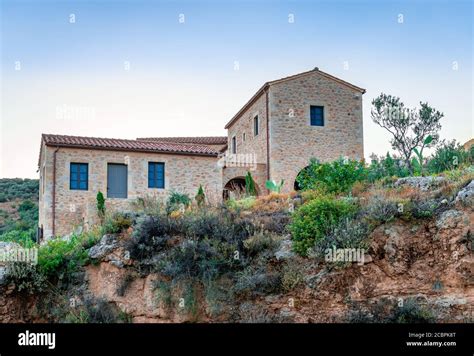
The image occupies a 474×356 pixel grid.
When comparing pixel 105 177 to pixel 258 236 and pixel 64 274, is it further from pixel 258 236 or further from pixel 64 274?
pixel 258 236

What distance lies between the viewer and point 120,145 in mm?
24516

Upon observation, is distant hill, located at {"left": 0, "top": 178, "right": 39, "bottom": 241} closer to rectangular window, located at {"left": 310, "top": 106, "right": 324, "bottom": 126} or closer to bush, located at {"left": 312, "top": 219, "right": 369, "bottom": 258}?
rectangular window, located at {"left": 310, "top": 106, "right": 324, "bottom": 126}

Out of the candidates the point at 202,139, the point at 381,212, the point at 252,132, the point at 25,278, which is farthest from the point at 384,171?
the point at 202,139

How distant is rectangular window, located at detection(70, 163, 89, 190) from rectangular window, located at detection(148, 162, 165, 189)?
8.79 ft

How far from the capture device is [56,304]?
13945 millimetres

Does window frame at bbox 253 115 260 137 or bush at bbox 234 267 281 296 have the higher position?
window frame at bbox 253 115 260 137

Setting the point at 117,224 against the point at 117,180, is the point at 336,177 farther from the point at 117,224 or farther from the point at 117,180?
the point at 117,180

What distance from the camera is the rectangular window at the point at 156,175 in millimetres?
24891

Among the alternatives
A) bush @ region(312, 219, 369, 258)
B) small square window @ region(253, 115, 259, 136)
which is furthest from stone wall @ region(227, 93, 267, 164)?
bush @ region(312, 219, 369, 258)

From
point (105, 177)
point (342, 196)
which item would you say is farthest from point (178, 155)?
point (342, 196)

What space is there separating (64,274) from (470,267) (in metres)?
9.57

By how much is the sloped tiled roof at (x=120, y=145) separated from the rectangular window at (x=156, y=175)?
2.16 ft

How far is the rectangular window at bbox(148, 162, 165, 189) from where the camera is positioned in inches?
980

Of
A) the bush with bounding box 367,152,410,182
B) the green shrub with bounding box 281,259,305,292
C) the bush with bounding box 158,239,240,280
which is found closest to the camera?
the green shrub with bounding box 281,259,305,292
